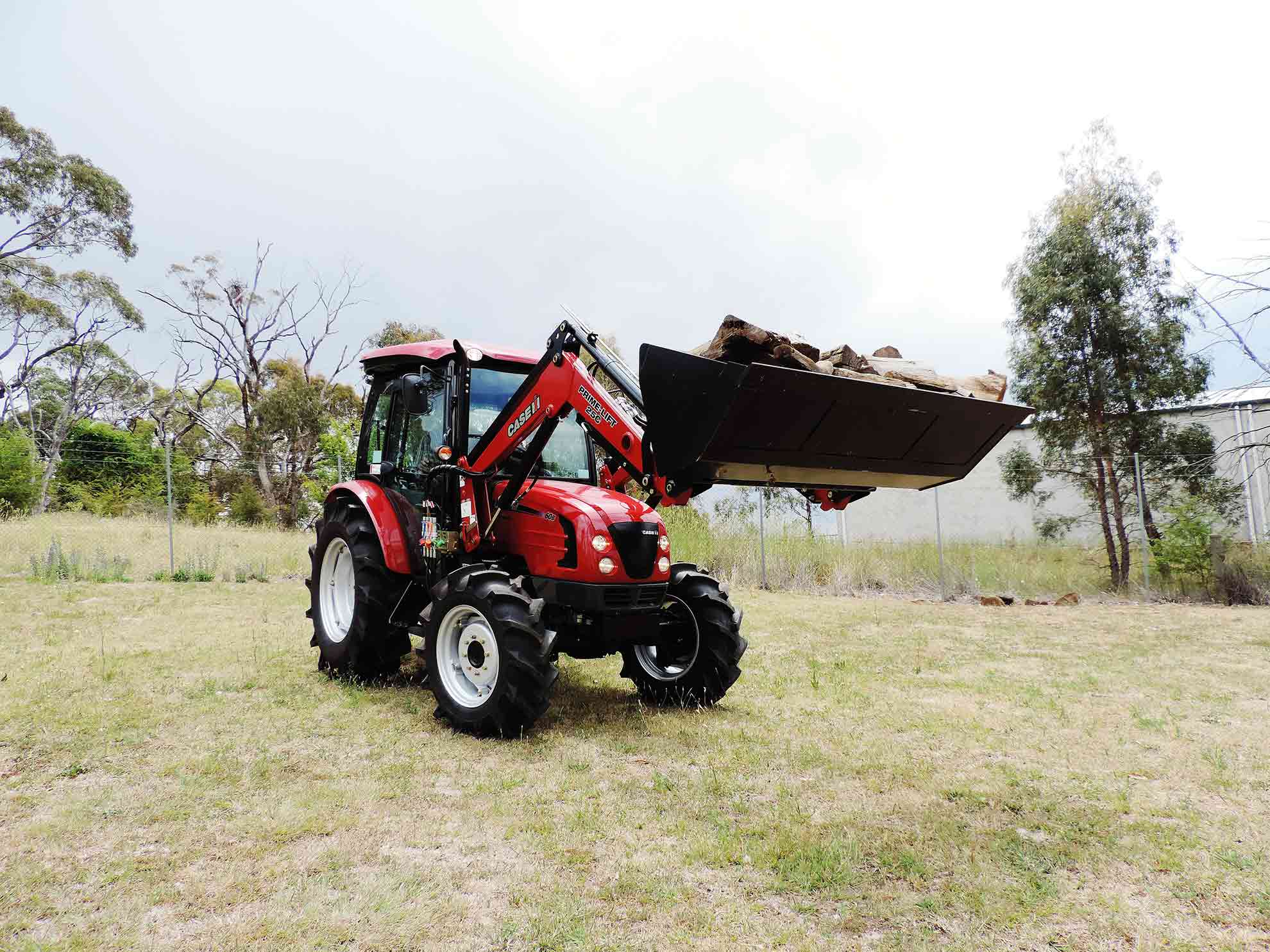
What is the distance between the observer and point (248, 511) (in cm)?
2306

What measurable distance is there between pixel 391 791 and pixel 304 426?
2489 centimetres

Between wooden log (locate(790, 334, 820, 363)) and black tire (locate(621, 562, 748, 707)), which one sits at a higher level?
wooden log (locate(790, 334, 820, 363))

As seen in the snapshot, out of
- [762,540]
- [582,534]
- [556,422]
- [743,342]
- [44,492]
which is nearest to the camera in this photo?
[743,342]

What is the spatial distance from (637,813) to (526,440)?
2.34 metres

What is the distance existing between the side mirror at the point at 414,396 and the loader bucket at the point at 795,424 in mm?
1778

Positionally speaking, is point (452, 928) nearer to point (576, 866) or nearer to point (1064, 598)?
point (576, 866)

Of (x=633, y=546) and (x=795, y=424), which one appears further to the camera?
(x=633, y=546)

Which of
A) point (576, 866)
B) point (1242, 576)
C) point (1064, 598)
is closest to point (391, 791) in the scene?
point (576, 866)

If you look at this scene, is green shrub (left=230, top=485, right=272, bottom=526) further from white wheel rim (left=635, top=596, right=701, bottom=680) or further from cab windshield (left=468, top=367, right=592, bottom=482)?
white wheel rim (left=635, top=596, right=701, bottom=680)

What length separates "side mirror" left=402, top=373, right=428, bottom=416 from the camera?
459 centimetres

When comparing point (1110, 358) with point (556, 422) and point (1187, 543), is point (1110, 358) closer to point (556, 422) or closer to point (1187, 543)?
point (1187, 543)

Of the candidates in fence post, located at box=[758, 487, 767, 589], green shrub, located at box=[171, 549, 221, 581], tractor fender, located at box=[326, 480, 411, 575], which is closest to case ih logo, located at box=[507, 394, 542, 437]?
tractor fender, located at box=[326, 480, 411, 575]

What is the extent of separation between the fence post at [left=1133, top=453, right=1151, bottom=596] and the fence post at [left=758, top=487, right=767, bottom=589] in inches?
211

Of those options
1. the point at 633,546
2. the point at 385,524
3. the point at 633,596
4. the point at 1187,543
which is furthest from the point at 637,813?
the point at 1187,543
